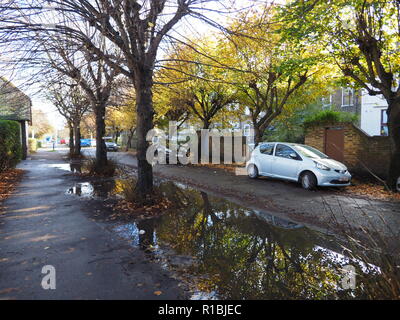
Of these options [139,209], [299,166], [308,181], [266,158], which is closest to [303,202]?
[308,181]

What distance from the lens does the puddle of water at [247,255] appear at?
3076 mm

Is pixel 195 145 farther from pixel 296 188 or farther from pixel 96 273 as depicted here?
pixel 96 273

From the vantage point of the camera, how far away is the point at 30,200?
7633 millimetres

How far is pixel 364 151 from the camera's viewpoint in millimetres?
11055

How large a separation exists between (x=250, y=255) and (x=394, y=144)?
749cm

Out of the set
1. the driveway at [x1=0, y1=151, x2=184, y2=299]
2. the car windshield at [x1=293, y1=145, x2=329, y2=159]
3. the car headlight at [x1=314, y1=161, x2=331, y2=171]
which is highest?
the car windshield at [x1=293, y1=145, x2=329, y2=159]

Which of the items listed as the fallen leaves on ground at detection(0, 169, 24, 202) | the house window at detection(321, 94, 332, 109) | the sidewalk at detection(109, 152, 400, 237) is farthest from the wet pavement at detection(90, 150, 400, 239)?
the house window at detection(321, 94, 332, 109)

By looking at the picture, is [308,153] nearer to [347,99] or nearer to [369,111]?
[369,111]

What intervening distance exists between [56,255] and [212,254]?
2371 millimetres

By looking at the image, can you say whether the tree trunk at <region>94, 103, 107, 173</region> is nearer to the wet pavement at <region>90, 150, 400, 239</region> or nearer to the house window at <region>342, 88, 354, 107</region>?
the wet pavement at <region>90, 150, 400, 239</region>

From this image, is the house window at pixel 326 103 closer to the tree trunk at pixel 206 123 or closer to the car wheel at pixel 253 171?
the tree trunk at pixel 206 123

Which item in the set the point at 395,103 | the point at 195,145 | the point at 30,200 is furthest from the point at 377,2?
the point at 195,145

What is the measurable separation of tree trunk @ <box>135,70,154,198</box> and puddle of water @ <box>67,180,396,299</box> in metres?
1.18

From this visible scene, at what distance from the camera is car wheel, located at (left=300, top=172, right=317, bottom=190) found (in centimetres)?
860
